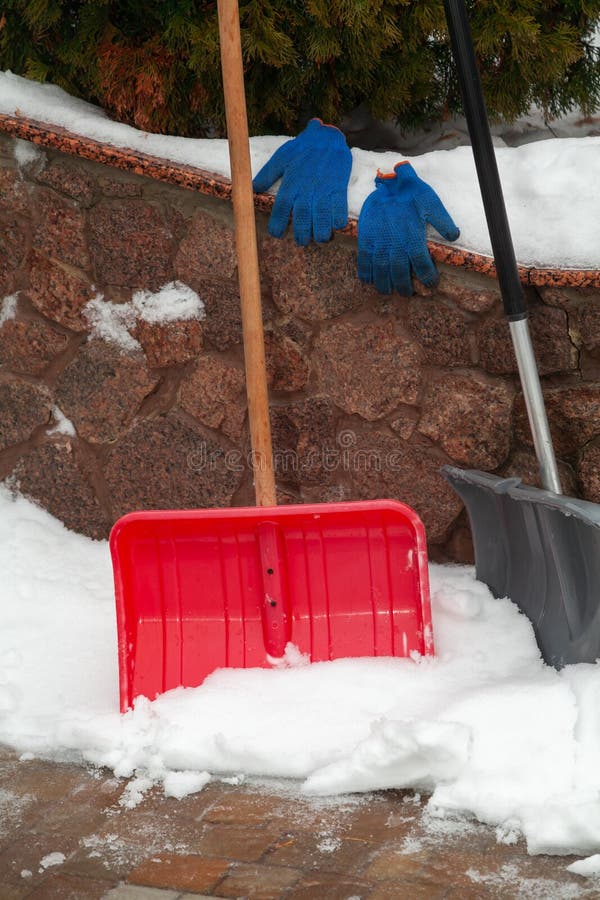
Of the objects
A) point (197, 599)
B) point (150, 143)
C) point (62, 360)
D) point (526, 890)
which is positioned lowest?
point (526, 890)

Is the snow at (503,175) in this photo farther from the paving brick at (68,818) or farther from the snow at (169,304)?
the paving brick at (68,818)

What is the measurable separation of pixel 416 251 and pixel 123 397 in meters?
1.04

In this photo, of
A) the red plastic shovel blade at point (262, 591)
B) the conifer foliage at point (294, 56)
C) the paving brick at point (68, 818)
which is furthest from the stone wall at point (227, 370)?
the paving brick at point (68, 818)

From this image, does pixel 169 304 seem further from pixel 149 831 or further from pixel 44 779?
pixel 149 831

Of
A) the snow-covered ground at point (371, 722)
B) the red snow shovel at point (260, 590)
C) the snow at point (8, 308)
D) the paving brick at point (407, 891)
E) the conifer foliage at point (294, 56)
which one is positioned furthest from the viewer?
the snow at point (8, 308)

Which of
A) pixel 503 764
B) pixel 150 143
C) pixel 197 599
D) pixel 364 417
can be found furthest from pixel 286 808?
pixel 150 143

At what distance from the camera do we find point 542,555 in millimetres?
2523

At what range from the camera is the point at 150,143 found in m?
3.09

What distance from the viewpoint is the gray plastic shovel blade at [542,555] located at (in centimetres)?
230

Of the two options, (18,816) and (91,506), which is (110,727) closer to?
(18,816)

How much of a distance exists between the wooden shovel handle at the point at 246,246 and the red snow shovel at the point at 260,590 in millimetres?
201

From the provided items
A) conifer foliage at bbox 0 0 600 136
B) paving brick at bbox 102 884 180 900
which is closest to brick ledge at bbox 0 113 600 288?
conifer foliage at bbox 0 0 600 136

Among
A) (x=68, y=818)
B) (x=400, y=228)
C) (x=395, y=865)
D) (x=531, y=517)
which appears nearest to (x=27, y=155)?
(x=400, y=228)

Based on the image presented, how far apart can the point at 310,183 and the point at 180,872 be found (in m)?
1.81
